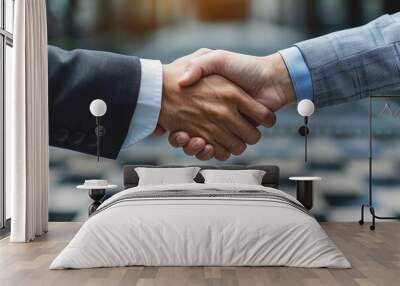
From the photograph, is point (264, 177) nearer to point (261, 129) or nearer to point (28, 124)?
point (261, 129)

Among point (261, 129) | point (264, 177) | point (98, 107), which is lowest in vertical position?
point (264, 177)

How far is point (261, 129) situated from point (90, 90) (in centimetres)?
197

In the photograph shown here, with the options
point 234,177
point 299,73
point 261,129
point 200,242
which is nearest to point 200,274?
point 200,242

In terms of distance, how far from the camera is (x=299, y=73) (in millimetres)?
6273

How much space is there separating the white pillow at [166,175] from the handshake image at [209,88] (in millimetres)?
230

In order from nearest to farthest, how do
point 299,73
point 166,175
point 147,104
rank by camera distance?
point 147,104, point 299,73, point 166,175

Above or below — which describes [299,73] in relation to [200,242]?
above

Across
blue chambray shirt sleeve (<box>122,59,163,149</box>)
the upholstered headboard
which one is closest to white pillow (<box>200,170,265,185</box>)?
the upholstered headboard

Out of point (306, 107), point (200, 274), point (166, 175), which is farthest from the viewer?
point (166, 175)

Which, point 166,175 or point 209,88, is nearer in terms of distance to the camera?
point 209,88

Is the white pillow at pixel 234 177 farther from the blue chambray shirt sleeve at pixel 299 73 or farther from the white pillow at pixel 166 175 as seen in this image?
the blue chambray shirt sleeve at pixel 299 73

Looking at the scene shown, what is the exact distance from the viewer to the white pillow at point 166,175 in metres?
6.61

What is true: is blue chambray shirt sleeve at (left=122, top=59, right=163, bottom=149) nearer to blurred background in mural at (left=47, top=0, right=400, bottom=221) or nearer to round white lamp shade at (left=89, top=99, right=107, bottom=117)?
blurred background in mural at (left=47, top=0, right=400, bottom=221)

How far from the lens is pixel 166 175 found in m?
6.66
